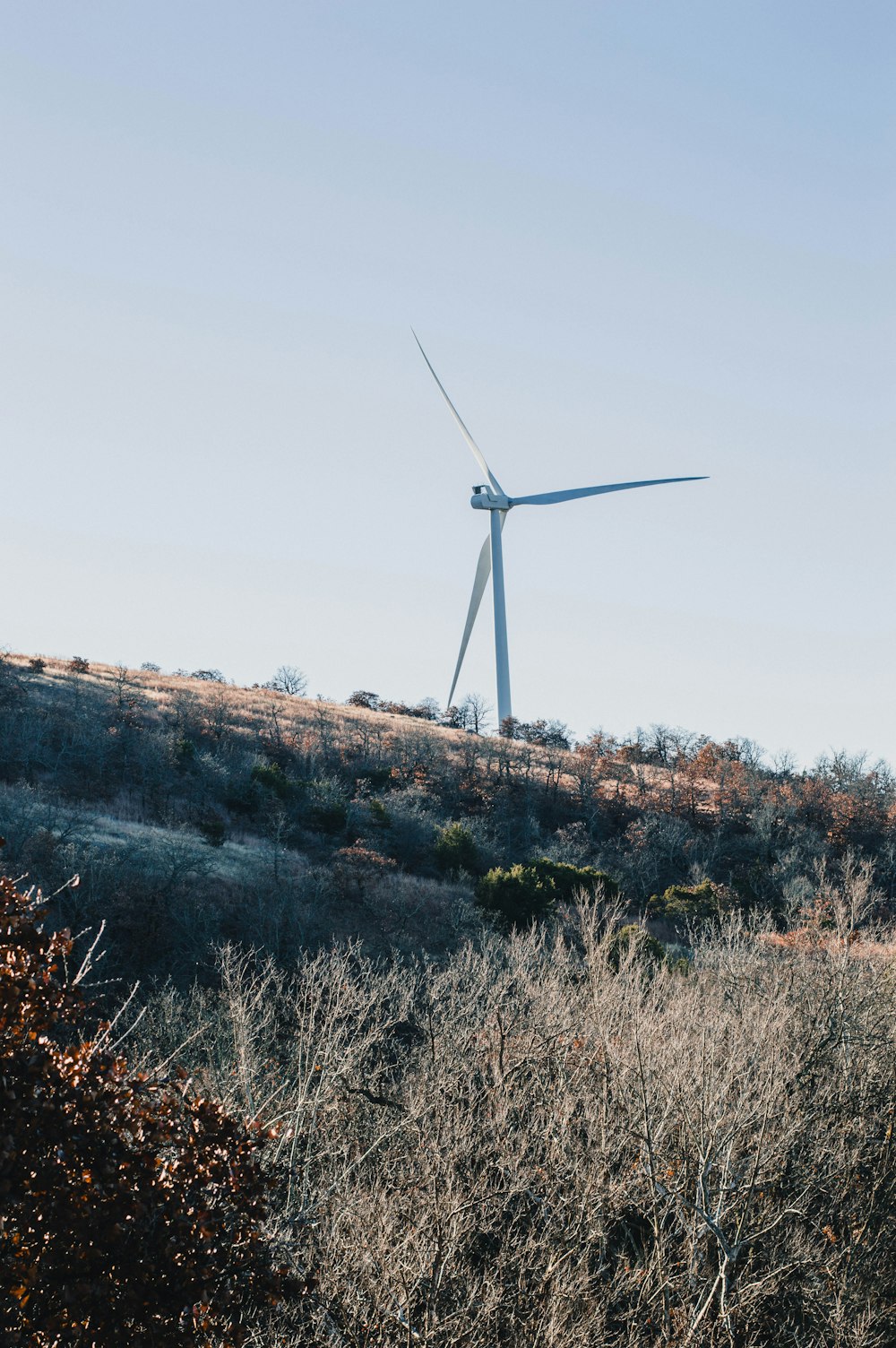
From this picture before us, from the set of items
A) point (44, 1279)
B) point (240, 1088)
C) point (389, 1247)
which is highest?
point (44, 1279)

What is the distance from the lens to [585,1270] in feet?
45.9

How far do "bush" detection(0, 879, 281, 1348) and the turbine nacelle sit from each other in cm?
4847

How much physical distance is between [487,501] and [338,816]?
1793cm

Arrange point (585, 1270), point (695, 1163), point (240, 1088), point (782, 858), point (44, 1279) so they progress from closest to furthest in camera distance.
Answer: point (44, 1279)
point (585, 1270)
point (695, 1163)
point (240, 1088)
point (782, 858)

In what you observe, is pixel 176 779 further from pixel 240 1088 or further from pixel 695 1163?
pixel 695 1163

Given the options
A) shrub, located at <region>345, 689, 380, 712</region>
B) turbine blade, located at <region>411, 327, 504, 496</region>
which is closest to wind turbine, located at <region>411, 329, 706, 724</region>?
turbine blade, located at <region>411, 327, 504, 496</region>

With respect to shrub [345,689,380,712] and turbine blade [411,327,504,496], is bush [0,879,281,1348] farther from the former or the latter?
shrub [345,689,380,712]

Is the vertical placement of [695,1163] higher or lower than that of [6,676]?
lower

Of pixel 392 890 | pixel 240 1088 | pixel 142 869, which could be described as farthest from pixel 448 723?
pixel 240 1088

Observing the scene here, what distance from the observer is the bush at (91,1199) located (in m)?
6.78

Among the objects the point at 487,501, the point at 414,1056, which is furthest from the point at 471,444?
the point at 414,1056

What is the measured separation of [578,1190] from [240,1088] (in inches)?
385

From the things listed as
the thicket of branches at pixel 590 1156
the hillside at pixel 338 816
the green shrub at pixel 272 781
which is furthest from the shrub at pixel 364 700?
the thicket of branches at pixel 590 1156

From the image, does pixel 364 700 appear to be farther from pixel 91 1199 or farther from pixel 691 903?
pixel 91 1199
